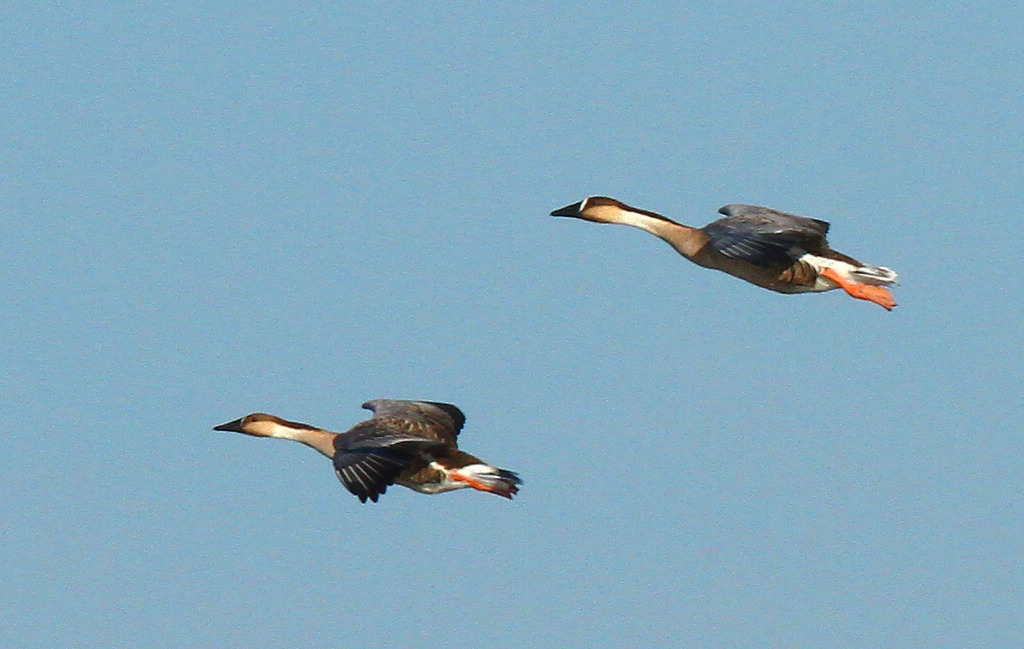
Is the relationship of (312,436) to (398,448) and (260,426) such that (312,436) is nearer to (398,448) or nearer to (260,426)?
(260,426)

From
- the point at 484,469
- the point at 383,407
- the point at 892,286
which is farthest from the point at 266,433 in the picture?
the point at 892,286

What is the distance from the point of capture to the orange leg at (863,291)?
2514cm

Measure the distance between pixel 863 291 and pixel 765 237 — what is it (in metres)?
1.50

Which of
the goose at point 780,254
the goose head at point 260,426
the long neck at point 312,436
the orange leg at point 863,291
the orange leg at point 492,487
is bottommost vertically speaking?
the orange leg at point 492,487

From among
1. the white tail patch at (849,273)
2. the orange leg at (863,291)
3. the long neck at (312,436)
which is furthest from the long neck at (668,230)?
the long neck at (312,436)

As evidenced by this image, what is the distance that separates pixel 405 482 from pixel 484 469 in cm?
86

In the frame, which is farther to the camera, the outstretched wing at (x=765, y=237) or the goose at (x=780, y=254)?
the goose at (x=780, y=254)

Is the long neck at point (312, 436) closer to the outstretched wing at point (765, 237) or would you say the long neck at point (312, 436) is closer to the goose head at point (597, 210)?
the goose head at point (597, 210)

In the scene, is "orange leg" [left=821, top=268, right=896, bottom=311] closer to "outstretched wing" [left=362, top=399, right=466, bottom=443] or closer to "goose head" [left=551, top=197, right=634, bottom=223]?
"goose head" [left=551, top=197, right=634, bottom=223]

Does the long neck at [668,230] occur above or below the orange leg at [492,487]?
above

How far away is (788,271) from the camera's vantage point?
25172mm

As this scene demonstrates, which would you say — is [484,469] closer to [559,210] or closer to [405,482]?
[405,482]

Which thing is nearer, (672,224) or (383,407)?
(672,224)

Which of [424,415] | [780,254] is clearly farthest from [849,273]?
[424,415]
